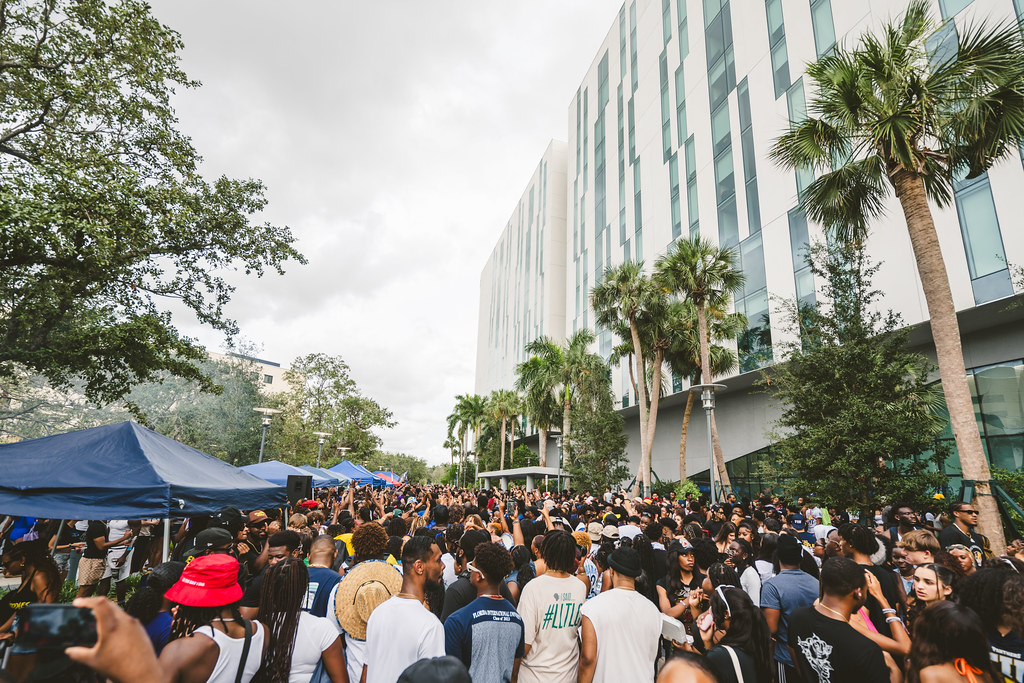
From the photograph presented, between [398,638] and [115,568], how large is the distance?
862 centimetres

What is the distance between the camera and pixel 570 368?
32.3 meters

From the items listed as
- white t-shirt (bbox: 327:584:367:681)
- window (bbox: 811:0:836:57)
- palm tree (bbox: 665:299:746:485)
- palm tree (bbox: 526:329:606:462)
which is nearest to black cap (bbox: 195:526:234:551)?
white t-shirt (bbox: 327:584:367:681)

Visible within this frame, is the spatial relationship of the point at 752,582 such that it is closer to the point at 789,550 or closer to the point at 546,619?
the point at 789,550

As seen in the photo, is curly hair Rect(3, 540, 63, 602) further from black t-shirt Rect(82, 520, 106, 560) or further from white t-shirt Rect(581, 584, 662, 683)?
white t-shirt Rect(581, 584, 662, 683)

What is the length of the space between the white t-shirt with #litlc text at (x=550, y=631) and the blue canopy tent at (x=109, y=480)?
5834 millimetres

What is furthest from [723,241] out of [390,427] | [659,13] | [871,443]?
[390,427]

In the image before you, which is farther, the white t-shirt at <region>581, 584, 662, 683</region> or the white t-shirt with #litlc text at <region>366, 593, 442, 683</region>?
the white t-shirt at <region>581, 584, 662, 683</region>

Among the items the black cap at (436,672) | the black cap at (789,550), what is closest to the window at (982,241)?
the black cap at (789,550)

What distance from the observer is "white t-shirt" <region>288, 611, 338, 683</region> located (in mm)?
3015

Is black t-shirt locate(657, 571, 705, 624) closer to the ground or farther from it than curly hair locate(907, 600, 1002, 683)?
closer to the ground

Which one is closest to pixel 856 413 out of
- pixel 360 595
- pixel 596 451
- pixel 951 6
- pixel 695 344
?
pixel 695 344

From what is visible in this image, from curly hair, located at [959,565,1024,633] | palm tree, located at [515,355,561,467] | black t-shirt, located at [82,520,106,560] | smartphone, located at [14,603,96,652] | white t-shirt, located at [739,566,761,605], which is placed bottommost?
black t-shirt, located at [82,520,106,560]

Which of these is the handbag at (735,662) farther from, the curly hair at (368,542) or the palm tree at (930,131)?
the palm tree at (930,131)

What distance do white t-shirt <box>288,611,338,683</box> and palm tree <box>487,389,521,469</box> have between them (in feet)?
139
